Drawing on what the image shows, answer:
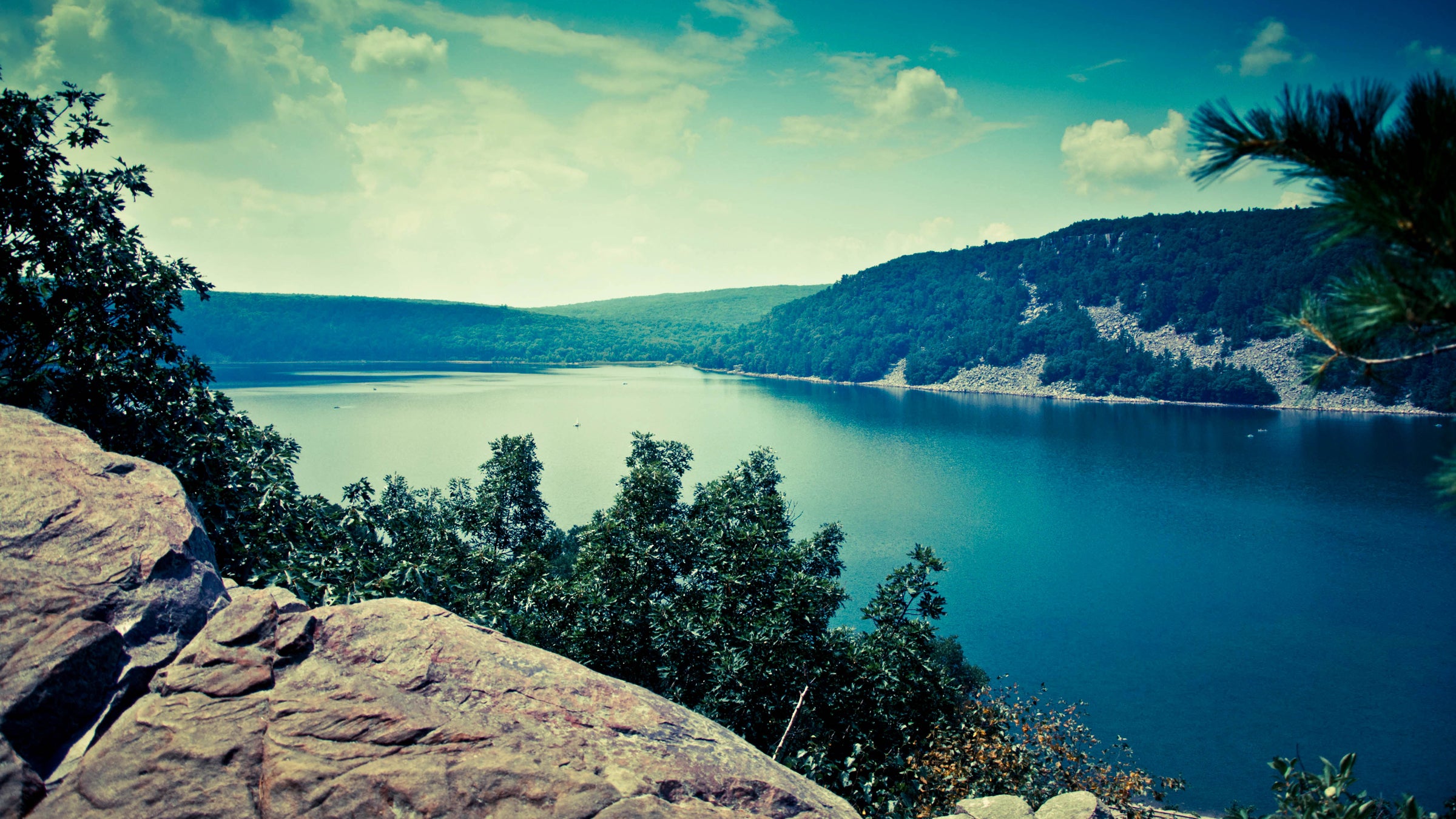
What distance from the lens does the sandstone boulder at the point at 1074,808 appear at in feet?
28.8

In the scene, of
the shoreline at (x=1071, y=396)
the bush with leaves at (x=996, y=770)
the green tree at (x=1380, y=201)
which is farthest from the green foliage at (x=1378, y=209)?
the shoreline at (x=1071, y=396)

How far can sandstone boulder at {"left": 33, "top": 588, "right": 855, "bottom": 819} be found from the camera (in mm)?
5016

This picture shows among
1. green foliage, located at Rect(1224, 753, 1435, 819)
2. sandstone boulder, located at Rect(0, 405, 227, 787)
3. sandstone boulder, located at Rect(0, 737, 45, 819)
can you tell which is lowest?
green foliage, located at Rect(1224, 753, 1435, 819)

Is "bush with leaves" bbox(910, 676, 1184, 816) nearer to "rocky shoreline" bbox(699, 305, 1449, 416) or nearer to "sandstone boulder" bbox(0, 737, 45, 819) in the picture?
"sandstone boulder" bbox(0, 737, 45, 819)

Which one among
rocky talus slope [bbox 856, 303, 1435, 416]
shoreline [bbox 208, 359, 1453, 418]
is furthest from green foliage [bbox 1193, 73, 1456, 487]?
rocky talus slope [bbox 856, 303, 1435, 416]

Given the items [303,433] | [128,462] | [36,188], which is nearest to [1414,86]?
[128,462]

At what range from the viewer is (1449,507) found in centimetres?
469

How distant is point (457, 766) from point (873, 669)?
9423mm

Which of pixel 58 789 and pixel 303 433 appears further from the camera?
pixel 303 433

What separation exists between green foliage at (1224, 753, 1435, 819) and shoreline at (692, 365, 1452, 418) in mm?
121546

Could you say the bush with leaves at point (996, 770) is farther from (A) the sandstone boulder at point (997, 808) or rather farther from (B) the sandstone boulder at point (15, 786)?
(B) the sandstone boulder at point (15, 786)

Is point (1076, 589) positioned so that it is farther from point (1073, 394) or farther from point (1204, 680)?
point (1073, 394)

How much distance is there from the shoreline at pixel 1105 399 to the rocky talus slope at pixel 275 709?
421 ft

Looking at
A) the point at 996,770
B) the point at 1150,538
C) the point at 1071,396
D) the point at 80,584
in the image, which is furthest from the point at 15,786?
the point at 1071,396
